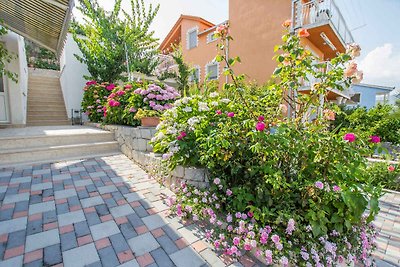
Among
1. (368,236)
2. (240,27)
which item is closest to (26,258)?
(368,236)

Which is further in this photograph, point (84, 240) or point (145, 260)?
point (84, 240)

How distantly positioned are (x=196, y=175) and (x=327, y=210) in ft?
4.71

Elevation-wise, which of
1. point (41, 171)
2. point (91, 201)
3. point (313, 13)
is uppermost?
point (313, 13)

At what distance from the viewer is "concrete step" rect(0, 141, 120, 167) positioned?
A: 12.0 ft

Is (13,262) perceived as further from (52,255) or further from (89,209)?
(89,209)

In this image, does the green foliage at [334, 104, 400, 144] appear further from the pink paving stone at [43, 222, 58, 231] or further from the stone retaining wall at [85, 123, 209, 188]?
the pink paving stone at [43, 222, 58, 231]

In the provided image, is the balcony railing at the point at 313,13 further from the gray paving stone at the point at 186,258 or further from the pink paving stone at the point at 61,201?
the pink paving stone at the point at 61,201

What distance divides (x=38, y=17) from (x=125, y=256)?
606cm

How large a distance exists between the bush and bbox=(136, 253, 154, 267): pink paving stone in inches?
207

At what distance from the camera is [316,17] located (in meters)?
7.98

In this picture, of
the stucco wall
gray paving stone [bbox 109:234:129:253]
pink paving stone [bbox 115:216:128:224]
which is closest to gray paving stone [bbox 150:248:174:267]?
gray paving stone [bbox 109:234:129:253]

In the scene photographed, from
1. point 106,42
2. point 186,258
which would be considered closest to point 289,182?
point 186,258

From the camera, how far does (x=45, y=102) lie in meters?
7.84

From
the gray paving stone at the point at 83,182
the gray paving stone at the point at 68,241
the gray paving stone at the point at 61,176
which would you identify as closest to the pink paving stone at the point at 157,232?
the gray paving stone at the point at 68,241
